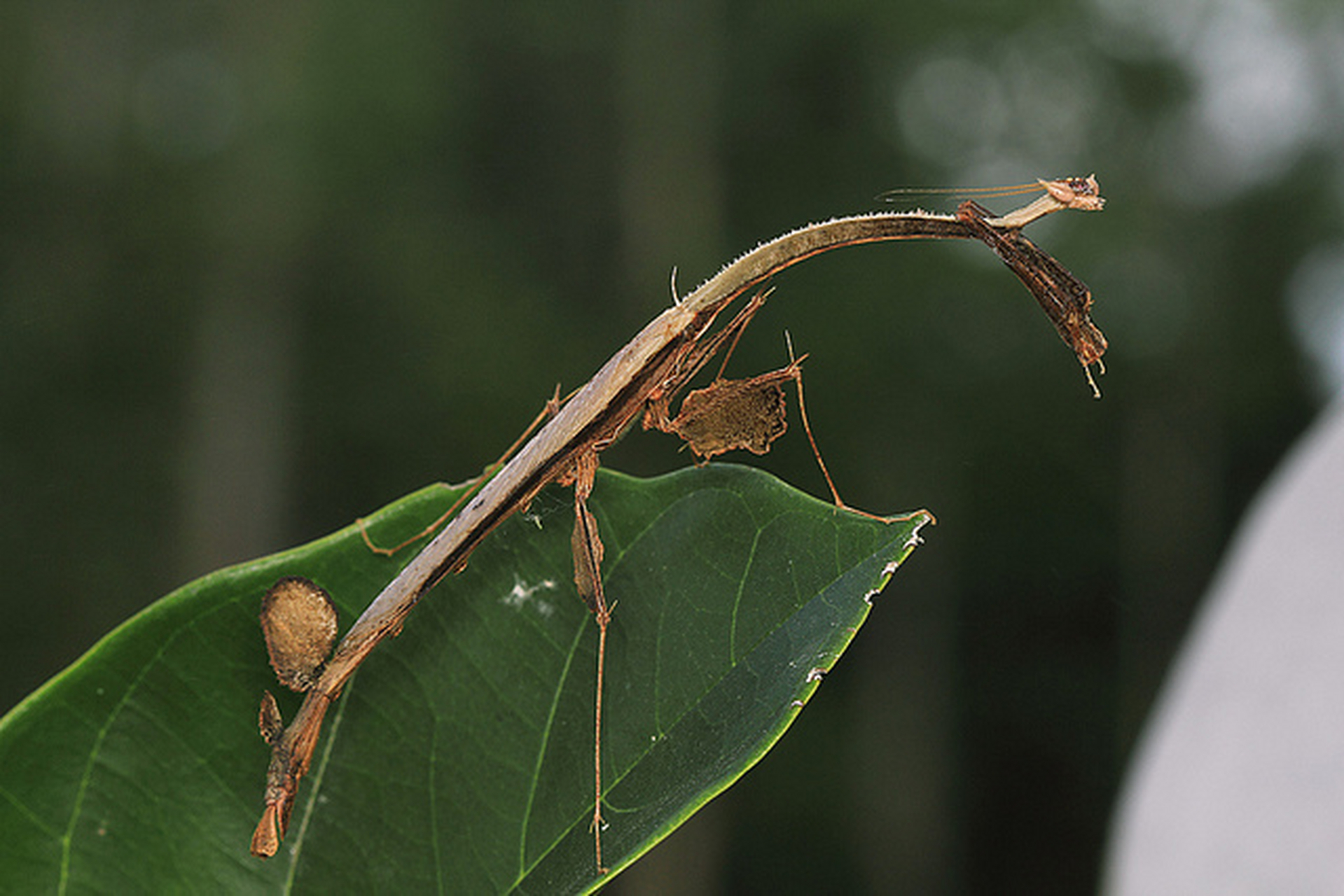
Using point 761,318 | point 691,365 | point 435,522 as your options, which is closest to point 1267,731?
point 691,365

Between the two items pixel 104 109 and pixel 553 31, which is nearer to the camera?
pixel 104 109

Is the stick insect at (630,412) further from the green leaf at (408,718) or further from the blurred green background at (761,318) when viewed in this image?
the blurred green background at (761,318)

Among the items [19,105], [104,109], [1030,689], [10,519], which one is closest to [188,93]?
[104,109]

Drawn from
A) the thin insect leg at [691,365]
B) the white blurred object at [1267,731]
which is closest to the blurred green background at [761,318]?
the white blurred object at [1267,731]

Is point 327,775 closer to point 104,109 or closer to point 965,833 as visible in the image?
point 104,109

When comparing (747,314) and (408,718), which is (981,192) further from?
(408,718)
